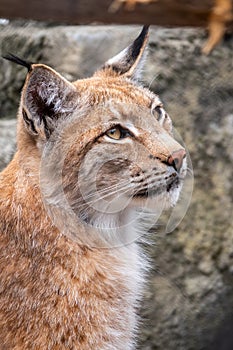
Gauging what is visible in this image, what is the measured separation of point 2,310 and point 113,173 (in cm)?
76

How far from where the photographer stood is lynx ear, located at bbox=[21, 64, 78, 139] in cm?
303

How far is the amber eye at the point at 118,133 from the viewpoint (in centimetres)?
315

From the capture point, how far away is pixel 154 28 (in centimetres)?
452

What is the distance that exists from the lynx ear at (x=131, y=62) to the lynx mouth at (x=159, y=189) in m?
0.70

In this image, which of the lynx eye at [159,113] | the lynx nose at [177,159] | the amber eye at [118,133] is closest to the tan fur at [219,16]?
the lynx nose at [177,159]

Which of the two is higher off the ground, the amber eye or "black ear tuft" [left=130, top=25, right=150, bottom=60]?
"black ear tuft" [left=130, top=25, right=150, bottom=60]

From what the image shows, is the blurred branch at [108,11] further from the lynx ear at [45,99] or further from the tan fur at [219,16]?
the lynx ear at [45,99]

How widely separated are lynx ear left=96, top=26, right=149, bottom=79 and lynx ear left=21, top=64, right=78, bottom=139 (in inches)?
18.2

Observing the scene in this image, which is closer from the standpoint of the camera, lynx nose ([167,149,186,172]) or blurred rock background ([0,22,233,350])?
lynx nose ([167,149,186,172])

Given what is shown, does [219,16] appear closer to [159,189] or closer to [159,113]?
[159,189]

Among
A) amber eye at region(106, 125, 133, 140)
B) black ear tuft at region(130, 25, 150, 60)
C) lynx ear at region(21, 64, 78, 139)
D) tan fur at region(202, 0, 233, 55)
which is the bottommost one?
amber eye at region(106, 125, 133, 140)

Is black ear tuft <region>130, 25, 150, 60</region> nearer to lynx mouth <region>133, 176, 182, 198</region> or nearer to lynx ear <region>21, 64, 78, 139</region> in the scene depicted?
lynx ear <region>21, 64, 78, 139</region>

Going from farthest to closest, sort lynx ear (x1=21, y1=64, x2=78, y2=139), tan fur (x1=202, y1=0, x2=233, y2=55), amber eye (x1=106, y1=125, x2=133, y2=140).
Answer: amber eye (x1=106, y1=125, x2=133, y2=140)
lynx ear (x1=21, y1=64, x2=78, y2=139)
tan fur (x1=202, y1=0, x2=233, y2=55)

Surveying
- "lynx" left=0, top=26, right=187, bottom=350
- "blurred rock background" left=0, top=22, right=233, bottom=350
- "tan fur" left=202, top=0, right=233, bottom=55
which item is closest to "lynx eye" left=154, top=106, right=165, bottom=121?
"lynx" left=0, top=26, right=187, bottom=350
